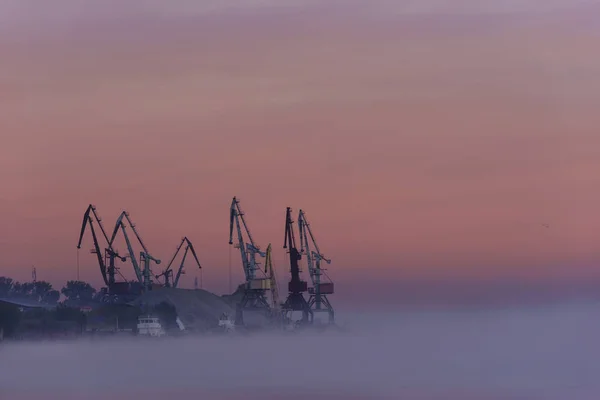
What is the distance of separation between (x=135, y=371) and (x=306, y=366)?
21.4 meters

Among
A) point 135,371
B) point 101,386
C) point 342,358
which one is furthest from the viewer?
point 342,358

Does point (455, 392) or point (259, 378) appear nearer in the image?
point (455, 392)

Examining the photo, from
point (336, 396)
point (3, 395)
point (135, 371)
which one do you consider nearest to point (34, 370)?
point (135, 371)

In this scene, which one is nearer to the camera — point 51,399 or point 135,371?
point 51,399

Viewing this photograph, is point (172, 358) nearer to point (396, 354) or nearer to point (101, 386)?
point (396, 354)

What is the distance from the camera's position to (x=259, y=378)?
140m

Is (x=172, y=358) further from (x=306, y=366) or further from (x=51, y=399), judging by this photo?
(x=51, y=399)

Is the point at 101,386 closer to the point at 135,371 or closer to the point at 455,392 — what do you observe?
the point at 135,371

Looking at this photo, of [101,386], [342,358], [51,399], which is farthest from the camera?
[342,358]

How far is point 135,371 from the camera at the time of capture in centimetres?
15512

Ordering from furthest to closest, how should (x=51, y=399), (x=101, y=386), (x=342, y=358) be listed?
1. (x=342, y=358)
2. (x=101, y=386)
3. (x=51, y=399)

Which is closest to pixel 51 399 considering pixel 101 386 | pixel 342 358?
pixel 101 386

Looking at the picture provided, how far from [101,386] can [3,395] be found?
15.1 metres

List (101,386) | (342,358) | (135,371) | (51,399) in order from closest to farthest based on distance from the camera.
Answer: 1. (51,399)
2. (101,386)
3. (135,371)
4. (342,358)
